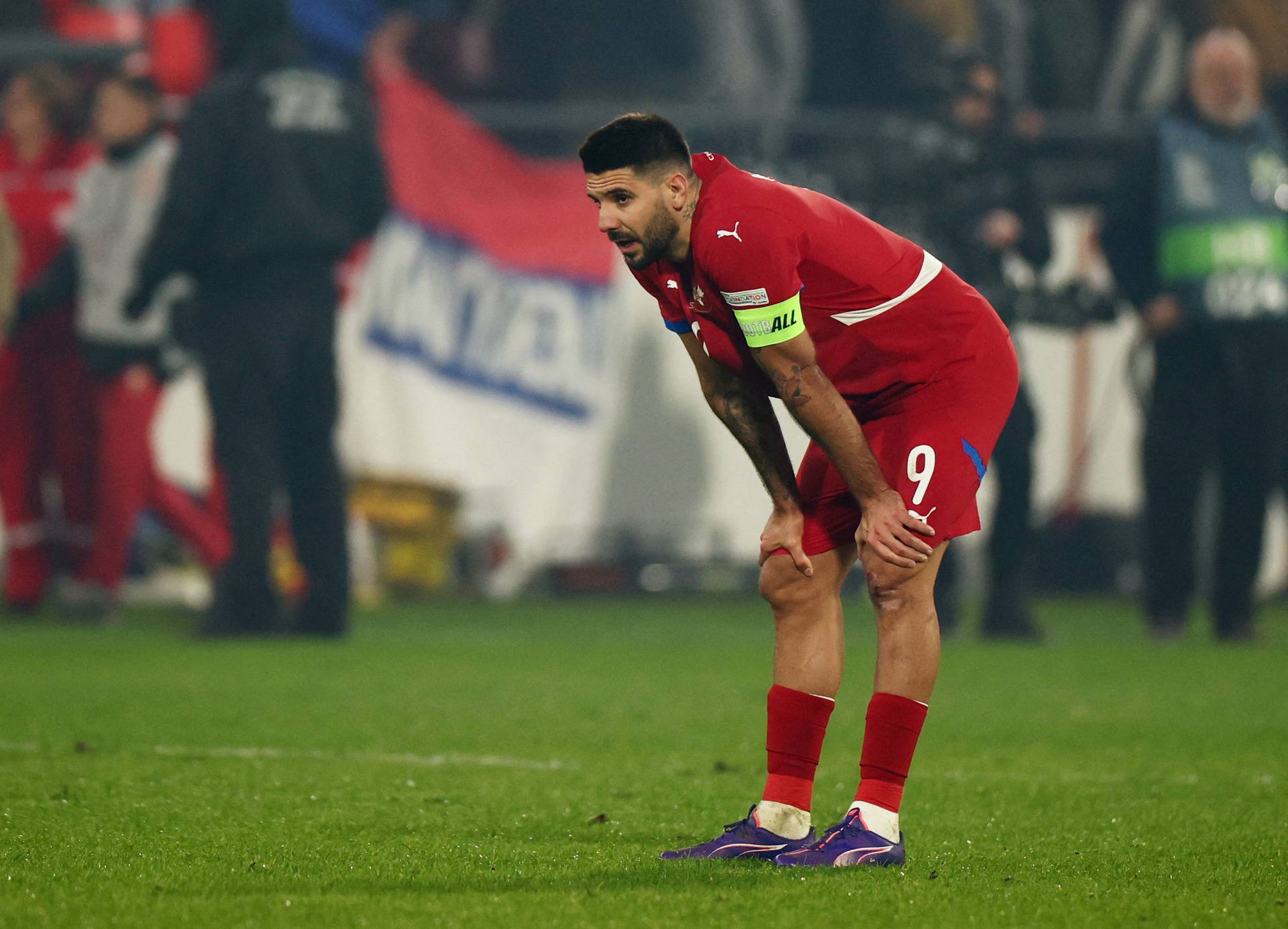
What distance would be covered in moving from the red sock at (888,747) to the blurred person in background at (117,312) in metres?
7.35

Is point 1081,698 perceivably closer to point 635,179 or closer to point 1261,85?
point 635,179

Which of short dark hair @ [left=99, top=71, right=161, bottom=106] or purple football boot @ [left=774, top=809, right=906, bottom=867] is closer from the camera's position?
purple football boot @ [left=774, top=809, right=906, bottom=867]

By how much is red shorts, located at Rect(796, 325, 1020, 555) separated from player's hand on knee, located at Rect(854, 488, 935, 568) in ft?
0.12

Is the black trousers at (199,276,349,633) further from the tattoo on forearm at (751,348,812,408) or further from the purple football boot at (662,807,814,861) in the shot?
the tattoo on forearm at (751,348,812,408)

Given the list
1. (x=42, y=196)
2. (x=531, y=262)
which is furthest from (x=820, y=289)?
(x=531, y=262)

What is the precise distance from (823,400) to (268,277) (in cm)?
632

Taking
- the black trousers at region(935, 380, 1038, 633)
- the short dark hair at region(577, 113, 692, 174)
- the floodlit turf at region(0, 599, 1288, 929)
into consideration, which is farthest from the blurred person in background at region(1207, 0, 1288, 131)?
the short dark hair at region(577, 113, 692, 174)

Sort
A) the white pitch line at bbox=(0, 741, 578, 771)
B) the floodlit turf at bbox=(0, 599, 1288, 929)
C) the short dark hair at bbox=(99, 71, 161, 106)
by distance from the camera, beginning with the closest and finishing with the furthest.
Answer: the floodlit turf at bbox=(0, 599, 1288, 929) < the white pitch line at bbox=(0, 741, 578, 771) < the short dark hair at bbox=(99, 71, 161, 106)

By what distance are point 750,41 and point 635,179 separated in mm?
10869

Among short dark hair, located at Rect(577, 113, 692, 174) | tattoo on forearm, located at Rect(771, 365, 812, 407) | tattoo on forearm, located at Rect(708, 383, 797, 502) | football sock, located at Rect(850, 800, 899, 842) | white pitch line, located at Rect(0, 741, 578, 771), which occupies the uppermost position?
short dark hair, located at Rect(577, 113, 692, 174)

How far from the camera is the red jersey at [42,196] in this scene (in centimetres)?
1220

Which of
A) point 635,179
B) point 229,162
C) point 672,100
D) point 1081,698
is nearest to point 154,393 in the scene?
point 229,162

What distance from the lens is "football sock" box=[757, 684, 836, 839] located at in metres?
4.13

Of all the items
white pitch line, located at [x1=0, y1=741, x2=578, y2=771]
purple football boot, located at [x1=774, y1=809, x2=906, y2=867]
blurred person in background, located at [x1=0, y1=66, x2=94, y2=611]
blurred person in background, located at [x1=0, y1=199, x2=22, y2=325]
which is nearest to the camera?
purple football boot, located at [x1=774, y1=809, x2=906, y2=867]
